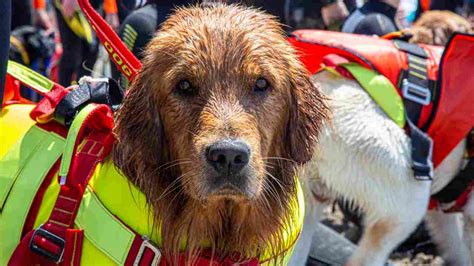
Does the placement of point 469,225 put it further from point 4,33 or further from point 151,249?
point 4,33

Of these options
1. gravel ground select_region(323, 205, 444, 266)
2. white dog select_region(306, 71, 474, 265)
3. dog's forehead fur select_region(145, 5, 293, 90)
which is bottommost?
gravel ground select_region(323, 205, 444, 266)

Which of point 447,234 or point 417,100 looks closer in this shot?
point 417,100

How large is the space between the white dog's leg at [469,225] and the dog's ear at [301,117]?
75.5 inches

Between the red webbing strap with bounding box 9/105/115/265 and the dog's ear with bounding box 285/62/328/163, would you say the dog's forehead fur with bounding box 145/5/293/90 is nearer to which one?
the dog's ear with bounding box 285/62/328/163

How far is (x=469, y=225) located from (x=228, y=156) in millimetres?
2504

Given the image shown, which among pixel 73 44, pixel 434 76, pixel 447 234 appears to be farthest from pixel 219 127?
pixel 73 44

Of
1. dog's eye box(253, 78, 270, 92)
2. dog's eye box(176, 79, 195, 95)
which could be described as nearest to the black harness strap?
dog's eye box(253, 78, 270, 92)

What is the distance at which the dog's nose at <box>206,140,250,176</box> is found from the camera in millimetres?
2365

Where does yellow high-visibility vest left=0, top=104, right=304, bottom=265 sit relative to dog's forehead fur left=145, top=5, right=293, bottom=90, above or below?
below

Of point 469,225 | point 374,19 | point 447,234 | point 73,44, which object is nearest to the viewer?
point 469,225

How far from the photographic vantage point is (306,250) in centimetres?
444

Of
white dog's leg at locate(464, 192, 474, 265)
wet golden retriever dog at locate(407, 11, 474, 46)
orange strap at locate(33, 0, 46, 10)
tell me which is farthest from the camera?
orange strap at locate(33, 0, 46, 10)

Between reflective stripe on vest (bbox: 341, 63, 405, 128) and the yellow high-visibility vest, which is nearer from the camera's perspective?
the yellow high-visibility vest

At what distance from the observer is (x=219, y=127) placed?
244 cm
